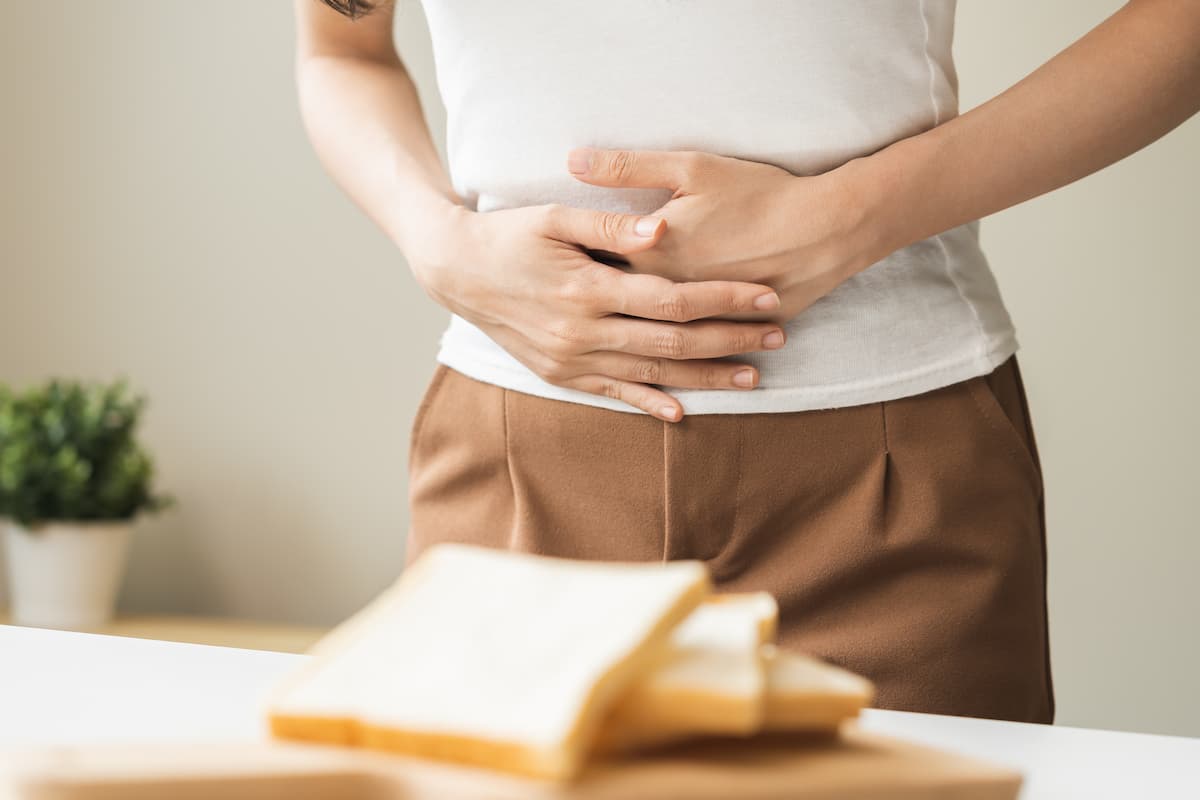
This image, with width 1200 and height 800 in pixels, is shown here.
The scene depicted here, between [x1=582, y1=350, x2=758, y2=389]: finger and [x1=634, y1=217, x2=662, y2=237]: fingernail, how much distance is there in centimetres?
7

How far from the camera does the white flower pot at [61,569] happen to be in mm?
2242

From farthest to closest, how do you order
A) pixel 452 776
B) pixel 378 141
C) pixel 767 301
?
pixel 378 141 < pixel 767 301 < pixel 452 776

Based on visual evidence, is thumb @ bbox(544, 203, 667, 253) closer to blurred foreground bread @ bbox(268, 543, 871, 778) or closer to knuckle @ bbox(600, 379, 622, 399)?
knuckle @ bbox(600, 379, 622, 399)

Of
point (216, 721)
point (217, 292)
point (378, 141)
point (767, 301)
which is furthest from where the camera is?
point (217, 292)

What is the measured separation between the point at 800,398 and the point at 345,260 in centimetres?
178

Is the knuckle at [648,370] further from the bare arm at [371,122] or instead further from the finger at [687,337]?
the bare arm at [371,122]

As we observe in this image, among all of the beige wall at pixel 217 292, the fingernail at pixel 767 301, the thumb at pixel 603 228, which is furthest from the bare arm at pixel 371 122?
the beige wall at pixel 217 292

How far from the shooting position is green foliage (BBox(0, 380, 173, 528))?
2.20 m

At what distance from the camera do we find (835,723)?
1.10 feet

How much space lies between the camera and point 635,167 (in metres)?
0.67

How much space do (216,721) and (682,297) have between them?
322 mm

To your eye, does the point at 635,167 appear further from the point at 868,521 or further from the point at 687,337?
the point at 868,521

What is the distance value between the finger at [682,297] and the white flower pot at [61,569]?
1858mm

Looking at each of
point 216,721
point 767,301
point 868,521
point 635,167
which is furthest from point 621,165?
point 216,721
